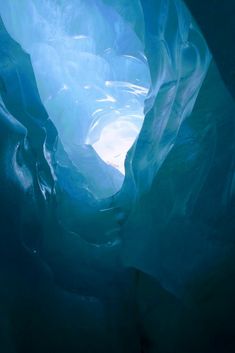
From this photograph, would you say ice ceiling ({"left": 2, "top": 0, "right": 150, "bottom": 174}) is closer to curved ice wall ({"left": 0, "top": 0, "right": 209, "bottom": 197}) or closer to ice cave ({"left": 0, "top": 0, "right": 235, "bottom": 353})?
curved ice wall ({"left": 0, "top": 0, "right": 209, "bottom": 197})

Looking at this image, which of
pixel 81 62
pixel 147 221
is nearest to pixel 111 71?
pixel 81 62

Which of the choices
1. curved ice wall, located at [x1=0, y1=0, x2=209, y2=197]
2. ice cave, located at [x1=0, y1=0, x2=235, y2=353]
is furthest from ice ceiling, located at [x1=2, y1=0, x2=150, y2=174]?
ice cave, located at [x1=0, y1=0, x2=235, y2=353]

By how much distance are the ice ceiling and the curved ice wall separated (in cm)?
1

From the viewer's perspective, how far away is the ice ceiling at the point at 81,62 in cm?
452

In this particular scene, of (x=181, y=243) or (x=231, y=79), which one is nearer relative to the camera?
(x=231, y=79)

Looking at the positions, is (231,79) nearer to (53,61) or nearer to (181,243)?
(181,243)

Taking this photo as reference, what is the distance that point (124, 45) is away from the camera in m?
4.88

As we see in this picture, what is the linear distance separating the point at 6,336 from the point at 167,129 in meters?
1.87

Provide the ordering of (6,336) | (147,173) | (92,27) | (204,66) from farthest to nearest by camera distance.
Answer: (92,27) < (147,173) < (204,66) < (6,336)

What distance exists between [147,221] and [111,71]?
3705 mm

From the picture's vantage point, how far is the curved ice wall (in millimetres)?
2416

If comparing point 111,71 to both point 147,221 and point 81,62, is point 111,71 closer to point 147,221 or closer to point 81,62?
point 81,62

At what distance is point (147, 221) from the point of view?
265 cm

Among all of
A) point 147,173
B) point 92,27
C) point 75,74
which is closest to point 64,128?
point 75,74
